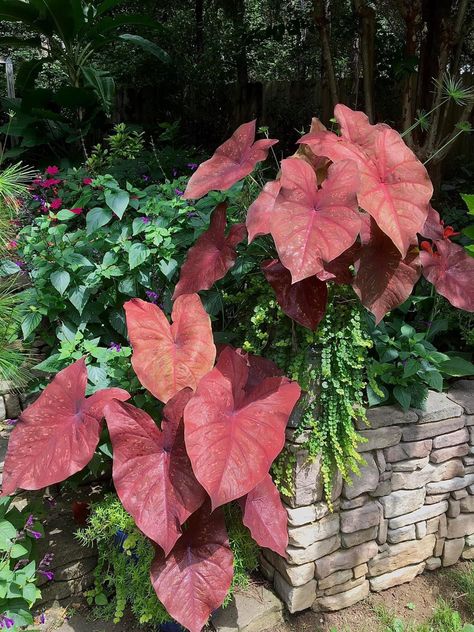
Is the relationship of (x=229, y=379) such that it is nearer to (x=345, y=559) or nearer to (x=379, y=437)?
(x=379, y=437)

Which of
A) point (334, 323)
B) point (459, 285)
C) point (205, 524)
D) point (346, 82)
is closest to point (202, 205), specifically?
point (334, 323)

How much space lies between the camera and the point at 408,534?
2.20 metres

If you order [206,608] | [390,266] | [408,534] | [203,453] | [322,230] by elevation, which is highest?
[322,230]

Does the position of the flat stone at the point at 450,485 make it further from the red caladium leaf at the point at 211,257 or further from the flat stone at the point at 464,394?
the red caladium leaf at the point at 211,257

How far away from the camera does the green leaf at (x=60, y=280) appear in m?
2.01

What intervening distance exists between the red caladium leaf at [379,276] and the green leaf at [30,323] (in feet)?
3.80

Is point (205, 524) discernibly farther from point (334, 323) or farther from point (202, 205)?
point (202, 205)

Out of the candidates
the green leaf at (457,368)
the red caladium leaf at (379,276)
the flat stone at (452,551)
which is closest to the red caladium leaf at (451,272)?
the red caladium leaf at (379,276)

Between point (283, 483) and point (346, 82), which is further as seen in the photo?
point (346, 82)

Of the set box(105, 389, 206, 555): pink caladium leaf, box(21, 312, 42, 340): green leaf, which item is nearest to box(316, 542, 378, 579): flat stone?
box(105, 389, 206, 555): pink caladium leaf

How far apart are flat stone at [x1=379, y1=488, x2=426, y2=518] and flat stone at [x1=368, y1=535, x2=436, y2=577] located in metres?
0.16

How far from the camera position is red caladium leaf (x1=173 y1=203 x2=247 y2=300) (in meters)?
1.82

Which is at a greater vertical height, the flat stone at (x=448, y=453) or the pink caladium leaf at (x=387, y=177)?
the pink caladium leaf at (x=387, y=177)

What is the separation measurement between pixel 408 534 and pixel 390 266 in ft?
3.84
